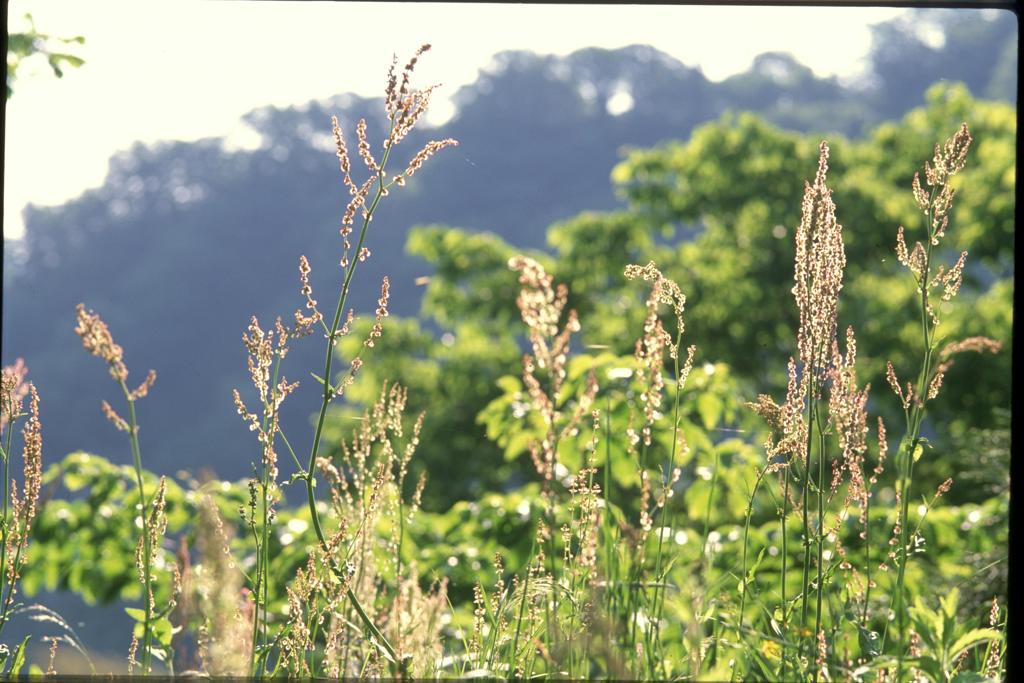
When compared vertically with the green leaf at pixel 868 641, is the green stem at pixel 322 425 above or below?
above

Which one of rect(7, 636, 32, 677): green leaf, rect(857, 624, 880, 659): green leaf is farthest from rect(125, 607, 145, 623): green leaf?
rect(857, 624, 880, 659): green leaf

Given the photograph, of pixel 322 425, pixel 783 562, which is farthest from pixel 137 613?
pixel 783 562

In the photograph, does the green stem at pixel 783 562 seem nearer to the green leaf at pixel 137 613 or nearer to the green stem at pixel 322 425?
the green stem at pixel 322 425

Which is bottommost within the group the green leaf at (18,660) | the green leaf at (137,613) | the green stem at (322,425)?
the green leaf at (18,660)

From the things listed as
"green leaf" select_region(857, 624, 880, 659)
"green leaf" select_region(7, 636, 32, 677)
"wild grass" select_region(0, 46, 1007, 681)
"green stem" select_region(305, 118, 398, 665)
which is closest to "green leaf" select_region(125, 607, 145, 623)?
"wild grass" select_region(0, 46, 1007, 681)

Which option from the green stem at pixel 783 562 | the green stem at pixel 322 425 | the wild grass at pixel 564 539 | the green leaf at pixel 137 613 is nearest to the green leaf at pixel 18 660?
the wild grass at pixel 564 539

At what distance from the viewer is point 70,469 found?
298 centimetres

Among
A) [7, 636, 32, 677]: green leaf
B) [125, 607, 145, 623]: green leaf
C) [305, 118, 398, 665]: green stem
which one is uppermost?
[305, 118, 398, 665]: green stem

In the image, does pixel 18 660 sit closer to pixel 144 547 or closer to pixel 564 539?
pixel 144 547

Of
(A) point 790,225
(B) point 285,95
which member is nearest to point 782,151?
(A) point 790,225

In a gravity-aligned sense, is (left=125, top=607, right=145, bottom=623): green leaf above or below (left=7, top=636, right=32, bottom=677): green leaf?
above

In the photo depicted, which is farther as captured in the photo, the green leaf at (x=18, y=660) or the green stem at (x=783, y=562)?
the green leaf at (x=18, y=660)

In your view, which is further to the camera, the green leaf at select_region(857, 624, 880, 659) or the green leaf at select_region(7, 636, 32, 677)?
the green leaf at select_region(7, 636, 32, 677)

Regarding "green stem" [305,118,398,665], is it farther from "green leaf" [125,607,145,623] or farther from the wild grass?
"green leaf" [125,607,145,623]
